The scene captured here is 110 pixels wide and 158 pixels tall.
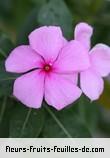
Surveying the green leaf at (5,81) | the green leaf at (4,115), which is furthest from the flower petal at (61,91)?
the green leaf at (4,115)

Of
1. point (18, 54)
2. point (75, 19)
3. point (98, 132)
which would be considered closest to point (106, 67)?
point (18, 54)

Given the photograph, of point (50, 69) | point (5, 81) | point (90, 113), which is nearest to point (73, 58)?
point (50, 69)

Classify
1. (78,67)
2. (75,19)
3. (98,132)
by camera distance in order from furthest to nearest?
(98,132)
(75,19)
(78,67)

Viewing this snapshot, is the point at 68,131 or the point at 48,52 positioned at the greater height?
the point at 48,52

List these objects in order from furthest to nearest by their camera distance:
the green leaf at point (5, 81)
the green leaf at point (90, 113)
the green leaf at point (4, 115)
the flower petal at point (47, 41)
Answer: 1. the green leaf at point (90, 113)
2. the green leaf at point (4, 115)
3. the green leaf at point (5, 81)
4. the flower petal at point (47, 41)

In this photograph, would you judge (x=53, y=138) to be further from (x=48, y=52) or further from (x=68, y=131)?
(x=48, y=52)

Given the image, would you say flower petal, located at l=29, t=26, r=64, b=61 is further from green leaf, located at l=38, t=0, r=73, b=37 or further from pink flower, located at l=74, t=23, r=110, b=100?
green leaf, located at l=38, t=0, r=73, b=37

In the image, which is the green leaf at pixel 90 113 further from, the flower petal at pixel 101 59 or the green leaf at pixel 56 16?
the flower petal at pixel 101 59
